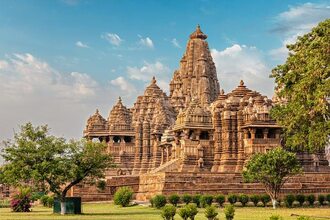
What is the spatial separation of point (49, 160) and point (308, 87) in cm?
1485

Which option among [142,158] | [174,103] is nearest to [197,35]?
[174,103]

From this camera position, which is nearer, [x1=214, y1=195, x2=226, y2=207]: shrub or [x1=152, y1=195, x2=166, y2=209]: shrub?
[x1=152, y1=195, x2=166, y2=209]: shrub

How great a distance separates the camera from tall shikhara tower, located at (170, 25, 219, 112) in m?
79.3

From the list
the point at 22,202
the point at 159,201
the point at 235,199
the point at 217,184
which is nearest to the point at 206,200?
the point at 235,199

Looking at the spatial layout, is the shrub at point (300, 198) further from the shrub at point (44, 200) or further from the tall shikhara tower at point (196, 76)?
the tall shikhara tower at point (196, 76)

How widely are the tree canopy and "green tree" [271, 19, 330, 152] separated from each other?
11.1m

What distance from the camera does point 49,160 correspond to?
35312 millimetres

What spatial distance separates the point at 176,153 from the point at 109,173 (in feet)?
60.8

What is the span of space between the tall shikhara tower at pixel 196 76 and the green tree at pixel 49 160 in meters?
43.0

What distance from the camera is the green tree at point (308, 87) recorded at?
29.8 meters

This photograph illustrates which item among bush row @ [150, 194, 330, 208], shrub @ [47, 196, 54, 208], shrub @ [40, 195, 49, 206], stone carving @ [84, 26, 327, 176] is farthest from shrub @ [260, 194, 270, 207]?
shrub @ [40, 195, 49, 206]

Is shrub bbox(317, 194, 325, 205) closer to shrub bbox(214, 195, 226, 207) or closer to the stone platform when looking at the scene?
the stone platform

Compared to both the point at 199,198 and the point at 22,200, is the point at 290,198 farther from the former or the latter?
the point at 22,200

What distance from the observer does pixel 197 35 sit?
82.7m
